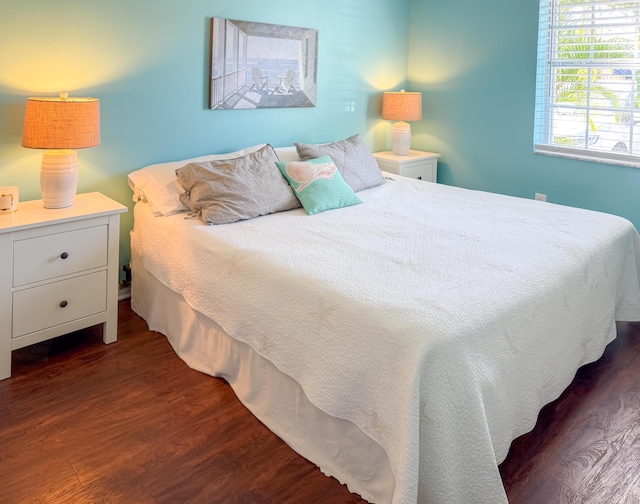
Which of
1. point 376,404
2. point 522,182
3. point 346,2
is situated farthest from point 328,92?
point 376,404

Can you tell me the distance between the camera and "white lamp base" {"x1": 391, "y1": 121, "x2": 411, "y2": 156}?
13.5 feet

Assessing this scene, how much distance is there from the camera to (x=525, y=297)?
6.01 feet

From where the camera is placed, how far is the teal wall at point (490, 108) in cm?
360

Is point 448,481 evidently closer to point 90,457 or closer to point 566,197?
point 90,457

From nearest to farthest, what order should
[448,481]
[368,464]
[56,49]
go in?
[448,481]
[368,464]
[56,49]

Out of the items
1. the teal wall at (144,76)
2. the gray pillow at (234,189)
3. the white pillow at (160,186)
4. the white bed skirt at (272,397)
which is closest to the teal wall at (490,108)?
the teal wall at (144,76)

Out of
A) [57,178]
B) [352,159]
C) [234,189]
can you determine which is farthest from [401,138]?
[57,178]

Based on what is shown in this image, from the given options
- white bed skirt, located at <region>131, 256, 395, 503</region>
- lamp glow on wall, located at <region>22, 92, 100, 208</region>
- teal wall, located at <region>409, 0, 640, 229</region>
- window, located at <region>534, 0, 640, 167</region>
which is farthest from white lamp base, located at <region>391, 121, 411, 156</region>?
lamp glow on wall, located at <region>22, 92, 100, 208</region>

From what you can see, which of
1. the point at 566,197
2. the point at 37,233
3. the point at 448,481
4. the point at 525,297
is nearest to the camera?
the point at 448,481

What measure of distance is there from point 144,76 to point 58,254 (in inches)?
43.7

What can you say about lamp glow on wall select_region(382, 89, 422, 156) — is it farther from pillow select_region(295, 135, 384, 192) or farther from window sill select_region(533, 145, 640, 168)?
window sill select_region(533, 145, 640, 168)

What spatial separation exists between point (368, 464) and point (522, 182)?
2.83 metres

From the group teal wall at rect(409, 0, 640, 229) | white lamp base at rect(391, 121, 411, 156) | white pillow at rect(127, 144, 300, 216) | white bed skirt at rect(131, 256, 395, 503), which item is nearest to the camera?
white bed skirt at rect(131, 256, 395, 503)

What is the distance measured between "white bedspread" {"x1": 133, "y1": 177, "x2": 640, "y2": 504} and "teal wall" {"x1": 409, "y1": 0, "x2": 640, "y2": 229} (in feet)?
2.91
